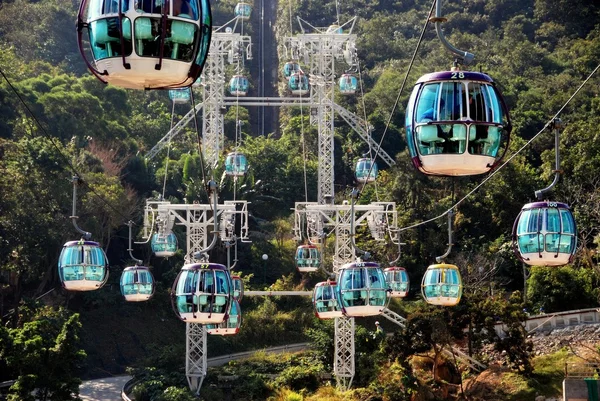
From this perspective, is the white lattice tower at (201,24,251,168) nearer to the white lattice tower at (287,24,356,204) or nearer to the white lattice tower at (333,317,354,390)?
the white lattice tower at (287,24,356,204)

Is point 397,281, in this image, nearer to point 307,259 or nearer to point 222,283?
point 307,259

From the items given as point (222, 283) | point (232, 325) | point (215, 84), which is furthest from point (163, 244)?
point (222, 283)

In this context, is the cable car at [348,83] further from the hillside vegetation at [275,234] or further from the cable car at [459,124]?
the cable car at [459,124]

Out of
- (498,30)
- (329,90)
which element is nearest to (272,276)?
(329,90)

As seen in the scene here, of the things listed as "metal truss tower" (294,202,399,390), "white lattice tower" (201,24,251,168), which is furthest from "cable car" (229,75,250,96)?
"metal truss tower" (294,202,399,390)

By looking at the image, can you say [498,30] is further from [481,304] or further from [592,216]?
[481,304]

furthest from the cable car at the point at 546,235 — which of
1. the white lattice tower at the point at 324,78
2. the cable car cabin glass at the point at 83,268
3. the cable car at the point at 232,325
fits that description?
the white lattice tower at the point at 324,78
